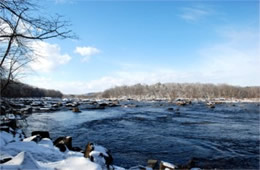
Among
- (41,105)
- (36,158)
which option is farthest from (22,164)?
(41,105)

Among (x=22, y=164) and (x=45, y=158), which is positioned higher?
(x=22, y=164)

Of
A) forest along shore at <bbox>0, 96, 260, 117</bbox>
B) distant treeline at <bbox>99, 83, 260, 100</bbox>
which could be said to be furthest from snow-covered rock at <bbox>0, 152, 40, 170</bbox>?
distant treeline at <bbox>99, 83, 260, 100</bbox>

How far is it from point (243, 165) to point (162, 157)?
3.44 meters

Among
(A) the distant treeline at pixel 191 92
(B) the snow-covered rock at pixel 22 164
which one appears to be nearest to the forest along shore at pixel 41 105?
(B) the snow-covered rock at pixel 22 164

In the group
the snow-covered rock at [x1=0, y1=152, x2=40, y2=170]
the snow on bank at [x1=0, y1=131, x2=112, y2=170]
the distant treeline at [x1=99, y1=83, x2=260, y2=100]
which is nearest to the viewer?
the snow-covered rock at [x1=0, y1=152, x2=40, y2=170]

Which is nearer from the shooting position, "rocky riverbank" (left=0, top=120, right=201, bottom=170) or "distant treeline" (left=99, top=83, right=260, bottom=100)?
"rocky riverbank" (left=0, top=120, right=201, bottom=170)

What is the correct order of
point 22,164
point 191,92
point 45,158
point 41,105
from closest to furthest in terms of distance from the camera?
point 22,164, point 45,158, point 41,105, point 191,92

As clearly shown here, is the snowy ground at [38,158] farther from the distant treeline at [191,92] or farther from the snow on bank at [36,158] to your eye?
the distant treeline at [191,92]

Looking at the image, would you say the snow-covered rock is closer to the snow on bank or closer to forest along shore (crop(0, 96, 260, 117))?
the snow on bank

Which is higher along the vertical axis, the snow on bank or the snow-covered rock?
the snow-covered rock

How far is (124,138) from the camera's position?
1367 centimetres

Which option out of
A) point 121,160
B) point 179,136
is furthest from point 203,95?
point 121,160

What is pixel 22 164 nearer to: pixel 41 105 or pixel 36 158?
pixel 36 158

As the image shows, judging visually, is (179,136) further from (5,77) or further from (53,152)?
(5,77)
